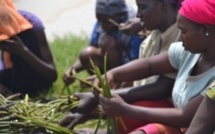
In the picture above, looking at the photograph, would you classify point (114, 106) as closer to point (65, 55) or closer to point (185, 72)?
point (185, 72)

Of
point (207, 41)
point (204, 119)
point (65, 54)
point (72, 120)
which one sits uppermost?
point (207, 41)

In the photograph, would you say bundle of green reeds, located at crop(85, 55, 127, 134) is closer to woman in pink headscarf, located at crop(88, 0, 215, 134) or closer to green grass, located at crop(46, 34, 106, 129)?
woman in pink headscarf, located at crop(88, 0, 215, 134)

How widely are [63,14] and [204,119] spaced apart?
197 inches

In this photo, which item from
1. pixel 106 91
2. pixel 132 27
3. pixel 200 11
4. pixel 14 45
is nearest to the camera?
pixel 200 11

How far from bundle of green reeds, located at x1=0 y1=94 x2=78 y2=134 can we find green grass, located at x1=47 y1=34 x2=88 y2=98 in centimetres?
127

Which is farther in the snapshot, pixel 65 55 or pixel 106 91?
pixel 65 55

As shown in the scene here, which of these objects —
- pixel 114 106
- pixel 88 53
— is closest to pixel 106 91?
pixel 114 106

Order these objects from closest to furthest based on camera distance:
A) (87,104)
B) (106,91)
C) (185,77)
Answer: (106,91), (185,77), (87,104)

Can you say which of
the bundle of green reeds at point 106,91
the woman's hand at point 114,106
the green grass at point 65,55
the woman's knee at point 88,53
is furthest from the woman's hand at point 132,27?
the woman's hand at point 114,106

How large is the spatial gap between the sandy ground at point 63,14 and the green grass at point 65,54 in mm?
310

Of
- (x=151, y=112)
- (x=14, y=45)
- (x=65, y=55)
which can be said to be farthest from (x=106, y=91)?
(x=65, y=55)

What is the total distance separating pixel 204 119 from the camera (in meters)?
3.61

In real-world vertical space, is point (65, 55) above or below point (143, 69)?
below

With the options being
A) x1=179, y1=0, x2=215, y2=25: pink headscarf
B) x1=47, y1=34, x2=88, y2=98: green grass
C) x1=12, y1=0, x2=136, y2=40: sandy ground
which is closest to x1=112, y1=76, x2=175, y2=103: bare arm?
x1=179, y1=0, x2=215, y2=25: pink headscarf
